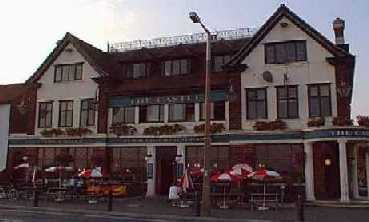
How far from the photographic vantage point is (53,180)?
106 feet

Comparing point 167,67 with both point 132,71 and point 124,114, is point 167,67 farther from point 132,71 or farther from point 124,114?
point 124,114

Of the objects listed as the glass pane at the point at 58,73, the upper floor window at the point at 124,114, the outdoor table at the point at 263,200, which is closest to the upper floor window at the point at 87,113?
the upper floor window at the point at 124,114

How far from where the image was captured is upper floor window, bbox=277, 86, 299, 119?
28109 mm

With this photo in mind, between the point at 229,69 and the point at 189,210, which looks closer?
the point at 189,210

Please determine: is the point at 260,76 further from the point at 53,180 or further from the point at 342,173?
the point at 53,180

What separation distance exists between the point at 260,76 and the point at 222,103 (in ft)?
9.69

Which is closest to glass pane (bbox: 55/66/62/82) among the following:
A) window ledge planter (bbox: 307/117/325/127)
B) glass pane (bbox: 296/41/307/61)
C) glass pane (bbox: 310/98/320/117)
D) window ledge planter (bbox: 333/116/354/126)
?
glass pane (bbox: 296/41/307/61)

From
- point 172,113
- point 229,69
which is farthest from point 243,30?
point 172,113

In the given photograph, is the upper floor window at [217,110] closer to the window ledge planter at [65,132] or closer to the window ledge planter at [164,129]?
the window ledge planter at [164,129]

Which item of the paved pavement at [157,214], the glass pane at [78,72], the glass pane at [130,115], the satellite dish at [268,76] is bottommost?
the paved pavement at [157,214]

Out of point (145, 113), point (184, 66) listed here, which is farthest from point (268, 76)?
point (145, 113)

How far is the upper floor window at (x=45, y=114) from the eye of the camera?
34.9 metres

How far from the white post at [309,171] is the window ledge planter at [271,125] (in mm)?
1729

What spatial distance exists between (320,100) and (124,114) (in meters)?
13.0
